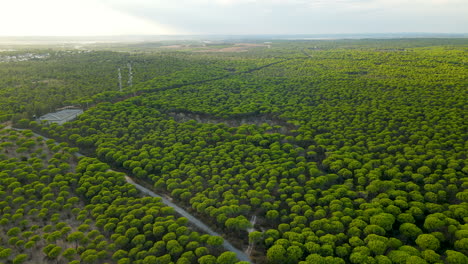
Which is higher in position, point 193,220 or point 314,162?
point 314,162

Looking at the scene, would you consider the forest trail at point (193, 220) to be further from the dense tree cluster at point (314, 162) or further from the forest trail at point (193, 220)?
the dense tree cluster at point (314, 162)

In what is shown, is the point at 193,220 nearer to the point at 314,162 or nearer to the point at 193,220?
the point at 193,220

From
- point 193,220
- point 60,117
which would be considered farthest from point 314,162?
point 60,117

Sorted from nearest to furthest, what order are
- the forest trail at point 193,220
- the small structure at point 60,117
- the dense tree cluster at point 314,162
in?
the dense tree cluster at point 314,162 < the forest trail at point 193,220 < the small structure at point 60,117

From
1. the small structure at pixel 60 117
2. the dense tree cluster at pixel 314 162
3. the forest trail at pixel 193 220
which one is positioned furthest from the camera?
the small structure at pixel 60 117

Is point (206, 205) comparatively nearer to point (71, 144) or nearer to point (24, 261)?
point (24, 261)

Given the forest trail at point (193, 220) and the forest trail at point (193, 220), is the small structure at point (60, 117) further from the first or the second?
the forest trail at point (193, 220)

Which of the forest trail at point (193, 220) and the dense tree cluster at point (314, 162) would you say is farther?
the forest trail at point (193, 220)

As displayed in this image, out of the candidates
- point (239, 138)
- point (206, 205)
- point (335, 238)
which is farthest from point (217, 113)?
point (335, 238)

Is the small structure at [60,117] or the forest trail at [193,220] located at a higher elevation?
the small structure at [60,117]

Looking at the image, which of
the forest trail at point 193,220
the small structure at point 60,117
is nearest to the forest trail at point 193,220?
the forest trail at point 193,220
